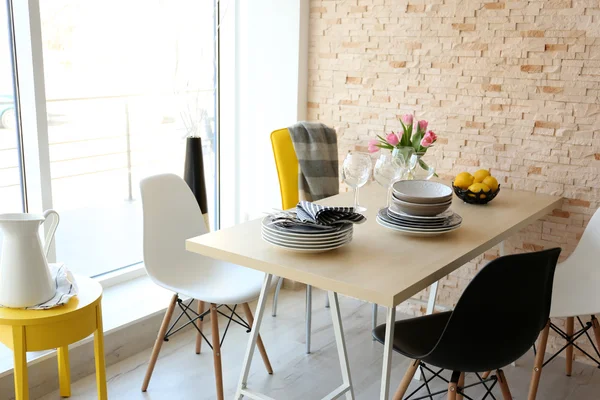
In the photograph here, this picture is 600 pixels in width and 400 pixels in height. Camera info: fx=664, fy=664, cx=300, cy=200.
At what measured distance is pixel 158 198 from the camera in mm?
2525

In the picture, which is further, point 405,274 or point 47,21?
point 47,21

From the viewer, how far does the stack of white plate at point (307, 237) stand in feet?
6.24

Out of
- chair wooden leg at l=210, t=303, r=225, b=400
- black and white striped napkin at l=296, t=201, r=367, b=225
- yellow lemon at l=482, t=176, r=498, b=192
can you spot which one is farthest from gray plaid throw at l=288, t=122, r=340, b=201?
black and white striped napkin at l=296, t=201, r=367, b=225

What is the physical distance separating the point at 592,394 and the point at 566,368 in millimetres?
179

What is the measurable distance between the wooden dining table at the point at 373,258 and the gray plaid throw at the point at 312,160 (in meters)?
0.61

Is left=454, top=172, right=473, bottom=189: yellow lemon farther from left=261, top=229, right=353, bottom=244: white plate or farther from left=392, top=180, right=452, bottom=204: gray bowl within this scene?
left=261, top=229, right=353, bottom=244: white plate

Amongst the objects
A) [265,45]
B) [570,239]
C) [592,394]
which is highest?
[265,45]

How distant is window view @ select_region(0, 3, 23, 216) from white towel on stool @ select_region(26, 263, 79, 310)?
2.56 feet

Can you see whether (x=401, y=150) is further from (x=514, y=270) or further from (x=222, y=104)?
(x=222, y=104)

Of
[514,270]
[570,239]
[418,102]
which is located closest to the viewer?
[514,270]

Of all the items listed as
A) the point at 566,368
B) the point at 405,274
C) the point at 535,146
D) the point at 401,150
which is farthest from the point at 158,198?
the point at 566,368

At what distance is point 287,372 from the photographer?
2781 millimetres

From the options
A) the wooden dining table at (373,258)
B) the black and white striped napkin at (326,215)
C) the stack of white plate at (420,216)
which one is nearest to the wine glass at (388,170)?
the wooden dining table at (373,258)

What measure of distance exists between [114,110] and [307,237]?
1931mm
